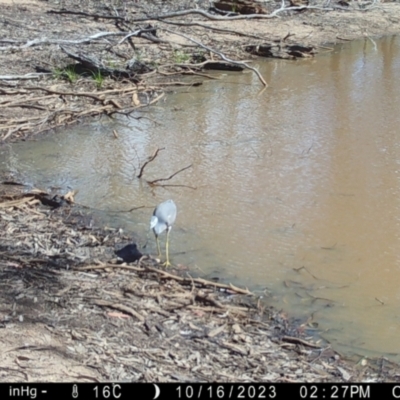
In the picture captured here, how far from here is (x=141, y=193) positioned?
292 inches

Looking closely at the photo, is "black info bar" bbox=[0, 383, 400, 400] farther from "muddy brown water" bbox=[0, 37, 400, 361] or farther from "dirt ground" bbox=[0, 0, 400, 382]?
"muddy brown water" bbox=[0, 37, 400, 361]

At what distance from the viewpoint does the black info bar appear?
380 centimetres

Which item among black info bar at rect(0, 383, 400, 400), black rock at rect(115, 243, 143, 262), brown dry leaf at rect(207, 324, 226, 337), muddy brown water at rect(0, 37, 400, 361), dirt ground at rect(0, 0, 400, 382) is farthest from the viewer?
black rock at rect(115, 243, 143, 262)

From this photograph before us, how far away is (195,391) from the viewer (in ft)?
13.0

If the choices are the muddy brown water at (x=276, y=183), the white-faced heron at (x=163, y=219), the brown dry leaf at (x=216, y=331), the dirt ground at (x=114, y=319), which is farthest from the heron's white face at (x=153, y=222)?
the brown dry leaf at (x=216, y=331)

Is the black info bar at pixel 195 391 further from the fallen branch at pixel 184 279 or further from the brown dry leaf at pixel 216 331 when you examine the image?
the fallen branch at pixel 184 279

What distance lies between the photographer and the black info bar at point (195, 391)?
12.5 ft

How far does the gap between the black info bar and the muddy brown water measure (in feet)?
2.11

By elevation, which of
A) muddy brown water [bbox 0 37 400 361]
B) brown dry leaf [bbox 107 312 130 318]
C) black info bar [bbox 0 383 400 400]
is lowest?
black info bar [bbox 0 383 400 400]

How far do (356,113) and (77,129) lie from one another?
398 cm

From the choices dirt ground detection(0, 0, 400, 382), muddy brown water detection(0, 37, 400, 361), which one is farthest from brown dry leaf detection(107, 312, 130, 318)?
muddy brown water detection(0, 37, 400, 361)

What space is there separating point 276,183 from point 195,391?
155 inches

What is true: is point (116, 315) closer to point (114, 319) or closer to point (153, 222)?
point (114, 319)

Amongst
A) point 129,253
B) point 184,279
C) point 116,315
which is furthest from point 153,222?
point 116,315
